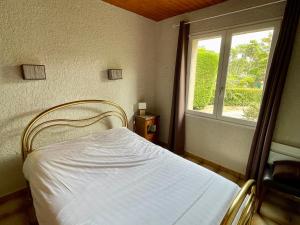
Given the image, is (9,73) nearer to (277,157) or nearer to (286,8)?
(286,8)

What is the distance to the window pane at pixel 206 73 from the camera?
2.52 metres

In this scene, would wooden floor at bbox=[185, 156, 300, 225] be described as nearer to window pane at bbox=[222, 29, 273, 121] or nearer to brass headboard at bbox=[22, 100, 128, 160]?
window pane at bbox=[222, 29, 273, 121]

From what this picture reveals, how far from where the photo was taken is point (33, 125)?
1.96 m

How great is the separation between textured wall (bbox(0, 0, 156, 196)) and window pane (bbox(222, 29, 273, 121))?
1619mm

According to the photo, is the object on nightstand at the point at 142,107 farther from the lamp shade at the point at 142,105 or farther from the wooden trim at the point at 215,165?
the wooden trim at the point at 215,165

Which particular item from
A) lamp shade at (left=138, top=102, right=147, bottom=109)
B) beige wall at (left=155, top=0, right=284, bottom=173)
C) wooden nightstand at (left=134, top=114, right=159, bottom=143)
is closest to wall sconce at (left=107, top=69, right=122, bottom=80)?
lamp shade at (left=138, top=102, right=147, bottom=109)

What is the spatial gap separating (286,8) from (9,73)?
9.94 ft

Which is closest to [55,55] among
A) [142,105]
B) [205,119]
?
[142,105]

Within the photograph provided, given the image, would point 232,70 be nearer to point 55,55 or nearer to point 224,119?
point 224,119

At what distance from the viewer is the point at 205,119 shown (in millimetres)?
2680

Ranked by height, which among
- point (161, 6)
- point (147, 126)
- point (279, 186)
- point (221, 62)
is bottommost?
point (279, 186)

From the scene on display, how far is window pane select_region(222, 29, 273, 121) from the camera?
2.10 metres

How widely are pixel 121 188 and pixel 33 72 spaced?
1603 mm

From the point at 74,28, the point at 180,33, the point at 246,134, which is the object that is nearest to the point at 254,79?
the point at 246,134
